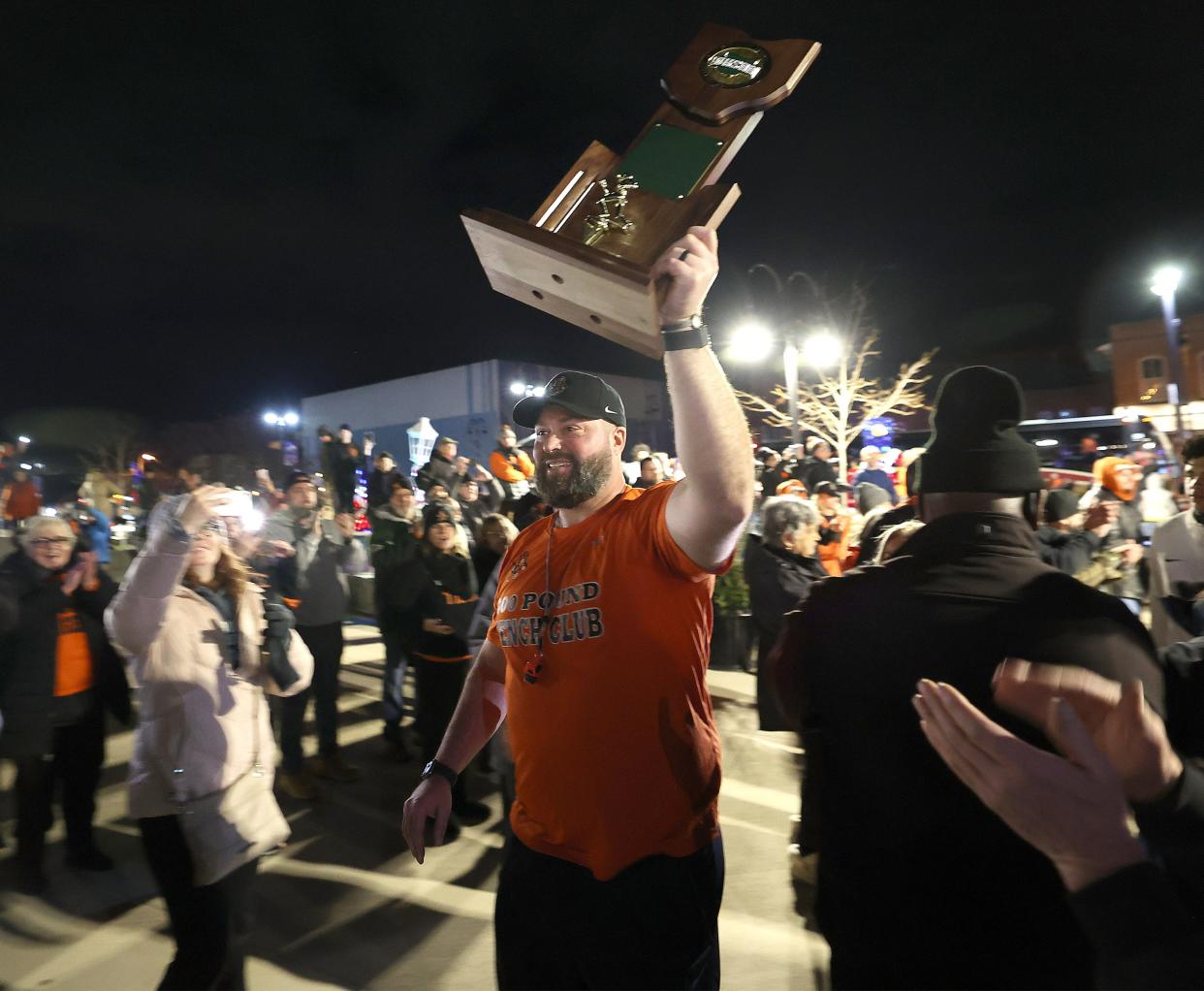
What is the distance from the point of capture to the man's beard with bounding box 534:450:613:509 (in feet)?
7.97

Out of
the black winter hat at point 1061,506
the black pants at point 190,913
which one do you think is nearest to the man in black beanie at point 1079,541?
the black winter hat at point 1061,506

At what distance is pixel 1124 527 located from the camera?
7.44m

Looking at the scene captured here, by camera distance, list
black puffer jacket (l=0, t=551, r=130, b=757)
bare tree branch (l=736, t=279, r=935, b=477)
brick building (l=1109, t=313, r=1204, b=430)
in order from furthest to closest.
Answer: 1. brick building (l=1109, t=313, r=1204, b=430)
2. bare tree branch (l=736, t=279, r=935, b=477)
3. black puffer jacket (l=0, t=551, r=130, b=757)

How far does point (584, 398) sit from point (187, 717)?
1866mm

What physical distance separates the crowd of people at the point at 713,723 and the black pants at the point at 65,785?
2.35 metres

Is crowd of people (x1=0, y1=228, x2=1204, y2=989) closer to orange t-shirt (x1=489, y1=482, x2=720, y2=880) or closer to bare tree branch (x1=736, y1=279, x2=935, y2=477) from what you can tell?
orange t-shirt (x1=489, y1=482, x2=720, y2=880)

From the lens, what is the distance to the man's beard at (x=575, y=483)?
2.43 m

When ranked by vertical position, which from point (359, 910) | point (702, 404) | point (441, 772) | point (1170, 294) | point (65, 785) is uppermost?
point (1170, 294)

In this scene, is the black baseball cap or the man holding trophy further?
the black baseball cap

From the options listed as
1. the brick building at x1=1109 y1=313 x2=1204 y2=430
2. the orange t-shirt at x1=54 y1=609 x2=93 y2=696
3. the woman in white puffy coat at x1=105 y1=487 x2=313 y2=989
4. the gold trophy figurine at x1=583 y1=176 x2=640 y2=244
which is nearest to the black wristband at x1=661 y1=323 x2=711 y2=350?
the gold trophy figurine at x1=583 y1=176 x2=640 y2=244

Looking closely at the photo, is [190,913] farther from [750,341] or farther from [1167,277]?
[1167,277]

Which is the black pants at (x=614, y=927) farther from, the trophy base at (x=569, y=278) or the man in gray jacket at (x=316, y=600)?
the man in gray jacket at (x=316, y=600)

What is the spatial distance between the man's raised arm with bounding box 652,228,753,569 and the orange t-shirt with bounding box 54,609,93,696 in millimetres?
4528

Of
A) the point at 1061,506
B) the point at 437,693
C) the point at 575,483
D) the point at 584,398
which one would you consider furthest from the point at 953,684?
the point at 1061,506
